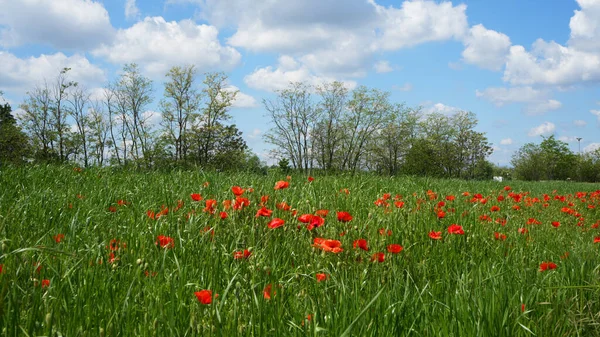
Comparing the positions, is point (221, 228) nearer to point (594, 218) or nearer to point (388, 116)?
point (594, 218)

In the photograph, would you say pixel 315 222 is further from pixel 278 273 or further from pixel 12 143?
pixel 12 143

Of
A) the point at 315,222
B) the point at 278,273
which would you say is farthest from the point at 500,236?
the point at 278,273

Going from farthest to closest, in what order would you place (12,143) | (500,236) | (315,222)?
(12,143) < (500,236) < (315,222)

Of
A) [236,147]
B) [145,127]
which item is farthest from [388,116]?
[145,127]

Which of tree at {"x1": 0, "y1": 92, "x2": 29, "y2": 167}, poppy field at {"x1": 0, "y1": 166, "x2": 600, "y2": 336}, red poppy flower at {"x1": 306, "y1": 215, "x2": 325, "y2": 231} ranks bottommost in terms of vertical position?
poppy field at {"x1": 0, "y1": 166, "x2": 600, "y2": 336}

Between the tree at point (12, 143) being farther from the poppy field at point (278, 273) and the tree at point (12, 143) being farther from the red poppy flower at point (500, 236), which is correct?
the red poppy flower at point (500, 236)

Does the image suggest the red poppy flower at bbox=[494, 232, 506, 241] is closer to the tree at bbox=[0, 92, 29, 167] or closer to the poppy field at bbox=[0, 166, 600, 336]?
the poppy field at bbox=[0, 166, 600, 336]

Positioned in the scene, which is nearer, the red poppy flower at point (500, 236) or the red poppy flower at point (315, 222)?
the red poppy flower at point (315, 222)

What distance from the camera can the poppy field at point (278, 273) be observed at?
5.94 ft

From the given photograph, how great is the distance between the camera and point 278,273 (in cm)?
280

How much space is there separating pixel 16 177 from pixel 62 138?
34235mm

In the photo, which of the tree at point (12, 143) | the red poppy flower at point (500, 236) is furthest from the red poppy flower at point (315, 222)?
the tree at point (12, 143)

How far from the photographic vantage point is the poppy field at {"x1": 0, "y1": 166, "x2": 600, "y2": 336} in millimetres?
1811

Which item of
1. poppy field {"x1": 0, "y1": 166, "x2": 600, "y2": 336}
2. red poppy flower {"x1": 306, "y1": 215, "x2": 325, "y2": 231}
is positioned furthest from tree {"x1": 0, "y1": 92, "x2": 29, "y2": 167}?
red poppy flower {"x1": 306, "y1": 215, "x2": 325, "y2": 231}
